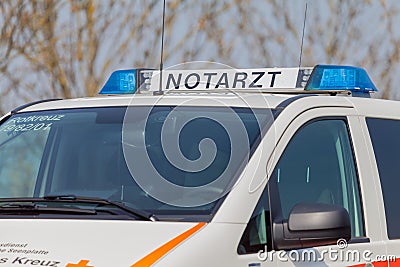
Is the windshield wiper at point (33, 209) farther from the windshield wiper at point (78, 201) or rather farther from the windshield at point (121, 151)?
the windshield at point (121, 151)

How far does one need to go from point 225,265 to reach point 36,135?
1594 millimetres

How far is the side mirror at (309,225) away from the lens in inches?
167

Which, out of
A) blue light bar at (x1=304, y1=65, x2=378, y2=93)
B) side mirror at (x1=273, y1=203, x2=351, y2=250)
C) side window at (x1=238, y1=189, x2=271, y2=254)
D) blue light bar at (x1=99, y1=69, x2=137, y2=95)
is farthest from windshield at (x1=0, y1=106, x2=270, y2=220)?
blue light bar at (x1=304, y1=65, x2=378, y2=93)

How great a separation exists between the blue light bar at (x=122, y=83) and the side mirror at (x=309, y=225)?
181cm

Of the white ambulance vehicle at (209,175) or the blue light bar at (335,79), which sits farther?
the blue light bar at (335,79)

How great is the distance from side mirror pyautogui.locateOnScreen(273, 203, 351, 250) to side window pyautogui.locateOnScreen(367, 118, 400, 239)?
775 mm

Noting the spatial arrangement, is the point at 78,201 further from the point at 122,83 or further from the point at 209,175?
the point at 122,83

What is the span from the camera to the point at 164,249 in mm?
3922

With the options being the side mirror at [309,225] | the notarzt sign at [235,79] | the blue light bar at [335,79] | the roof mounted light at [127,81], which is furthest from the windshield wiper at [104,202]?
the blue light bar at [335,79]

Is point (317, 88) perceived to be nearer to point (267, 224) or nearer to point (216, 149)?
point (216, 149)

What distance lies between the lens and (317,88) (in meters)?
5.48

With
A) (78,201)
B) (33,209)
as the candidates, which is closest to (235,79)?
(78,201)

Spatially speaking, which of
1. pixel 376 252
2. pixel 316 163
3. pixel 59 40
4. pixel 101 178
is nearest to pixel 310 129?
pixel 316 163

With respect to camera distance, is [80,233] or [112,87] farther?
[112,87]
